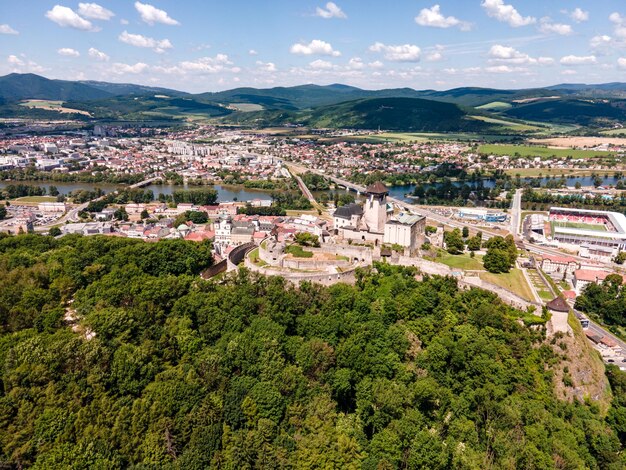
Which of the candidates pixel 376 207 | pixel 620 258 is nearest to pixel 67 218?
pixel 376 207

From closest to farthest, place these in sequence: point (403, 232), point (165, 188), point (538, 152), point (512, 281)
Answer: point (512, 281) → point (403, 232) → point (165, 188) → point (538, 152)

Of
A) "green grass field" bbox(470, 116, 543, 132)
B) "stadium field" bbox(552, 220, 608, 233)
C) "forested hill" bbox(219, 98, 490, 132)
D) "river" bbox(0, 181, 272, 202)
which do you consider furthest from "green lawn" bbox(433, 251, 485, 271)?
"forested hill" bbox(219, 98, 490, 132)

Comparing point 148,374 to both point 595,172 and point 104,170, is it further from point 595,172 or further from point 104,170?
point 595,172

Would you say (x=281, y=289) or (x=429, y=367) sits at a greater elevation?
(x=281, y=289)

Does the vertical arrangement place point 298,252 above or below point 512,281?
above

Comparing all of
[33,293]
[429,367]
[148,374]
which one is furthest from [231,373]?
[33,293]

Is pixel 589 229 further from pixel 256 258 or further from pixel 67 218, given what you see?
pixel 67 218
